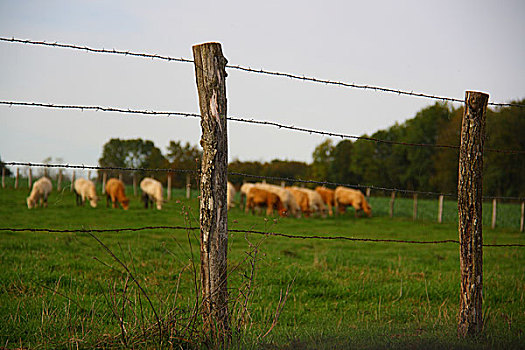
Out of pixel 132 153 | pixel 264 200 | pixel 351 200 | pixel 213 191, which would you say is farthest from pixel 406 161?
pixel 213 191

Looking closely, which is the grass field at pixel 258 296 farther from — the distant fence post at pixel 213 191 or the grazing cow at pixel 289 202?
the grazing cow at pixel 289 202

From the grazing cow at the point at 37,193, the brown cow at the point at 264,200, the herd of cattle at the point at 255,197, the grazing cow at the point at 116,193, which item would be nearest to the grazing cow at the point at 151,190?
the herd of cattle at the point at 255,197

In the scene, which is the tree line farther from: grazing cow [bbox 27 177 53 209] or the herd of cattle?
grazing cow [bbox 27 177 53 209]

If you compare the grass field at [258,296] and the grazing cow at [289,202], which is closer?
the grass field at [258,296]

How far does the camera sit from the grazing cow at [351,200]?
90.0ft

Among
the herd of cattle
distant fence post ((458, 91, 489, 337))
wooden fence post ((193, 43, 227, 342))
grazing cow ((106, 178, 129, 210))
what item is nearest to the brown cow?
the herd of cattle

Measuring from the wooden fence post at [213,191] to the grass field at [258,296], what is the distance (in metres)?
0.13

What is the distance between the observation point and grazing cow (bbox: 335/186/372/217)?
90.0ft

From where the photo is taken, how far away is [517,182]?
1244 inches

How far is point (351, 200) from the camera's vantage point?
91.2 ft

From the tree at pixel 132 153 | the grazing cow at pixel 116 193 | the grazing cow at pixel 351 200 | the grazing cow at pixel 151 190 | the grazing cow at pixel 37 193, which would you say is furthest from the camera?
the grazing cow at pixel 351 200

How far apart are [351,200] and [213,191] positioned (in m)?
25.0

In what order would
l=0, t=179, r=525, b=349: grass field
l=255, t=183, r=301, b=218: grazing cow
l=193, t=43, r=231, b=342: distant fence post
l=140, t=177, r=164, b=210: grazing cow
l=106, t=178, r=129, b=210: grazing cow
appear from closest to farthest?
l=193, t=43, r=231, b=342: distant fence post < l=0, t=179, r=525, b=349: grass field < l=106, t=178, r=129, b=210: grazing cow < l=140, t=177, r=164, b=210: grazing cow < l=255, t=183, r=301, b=218: grazing cow

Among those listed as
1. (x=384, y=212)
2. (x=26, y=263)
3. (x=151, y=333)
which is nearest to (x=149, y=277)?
(x=26, y=263)
